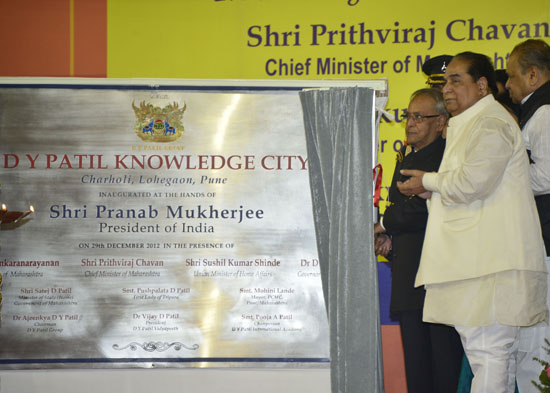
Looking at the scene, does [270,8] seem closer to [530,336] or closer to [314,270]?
[314,270]

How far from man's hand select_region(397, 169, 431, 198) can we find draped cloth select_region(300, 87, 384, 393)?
0.24 metres

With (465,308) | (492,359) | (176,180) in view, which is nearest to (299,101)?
(176,180)

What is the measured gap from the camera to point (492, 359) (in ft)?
7.86

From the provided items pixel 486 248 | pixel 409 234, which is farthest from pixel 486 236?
pixel 409 234

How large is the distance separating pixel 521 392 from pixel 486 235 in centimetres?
86

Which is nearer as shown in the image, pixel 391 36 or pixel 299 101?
pixel 299 101

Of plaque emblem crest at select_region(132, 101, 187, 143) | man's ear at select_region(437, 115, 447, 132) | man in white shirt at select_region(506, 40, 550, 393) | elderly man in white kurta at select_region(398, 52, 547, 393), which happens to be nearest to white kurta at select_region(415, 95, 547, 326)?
elderly man in white kurta at select_region(398, 52, 547, 393)

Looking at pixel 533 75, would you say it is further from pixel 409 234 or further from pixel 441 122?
pixel 409 234

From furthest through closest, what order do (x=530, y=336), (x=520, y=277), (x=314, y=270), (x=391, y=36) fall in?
(x=391, y=36) < (x=314, y=270) < (x=530, y=336) < (x=520, y=277)

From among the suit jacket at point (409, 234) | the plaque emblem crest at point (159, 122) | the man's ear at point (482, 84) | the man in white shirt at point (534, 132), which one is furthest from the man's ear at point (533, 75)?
the plaque emblem crest at point (159, 122)

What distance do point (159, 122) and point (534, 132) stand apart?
164 centimetres

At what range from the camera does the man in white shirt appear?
266 centimetres

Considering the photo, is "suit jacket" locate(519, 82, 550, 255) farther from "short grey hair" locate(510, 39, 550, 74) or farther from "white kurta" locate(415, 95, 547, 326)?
"white kurta" locate(415, 95, 547, 326)

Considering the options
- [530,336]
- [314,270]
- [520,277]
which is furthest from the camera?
[314,270]
